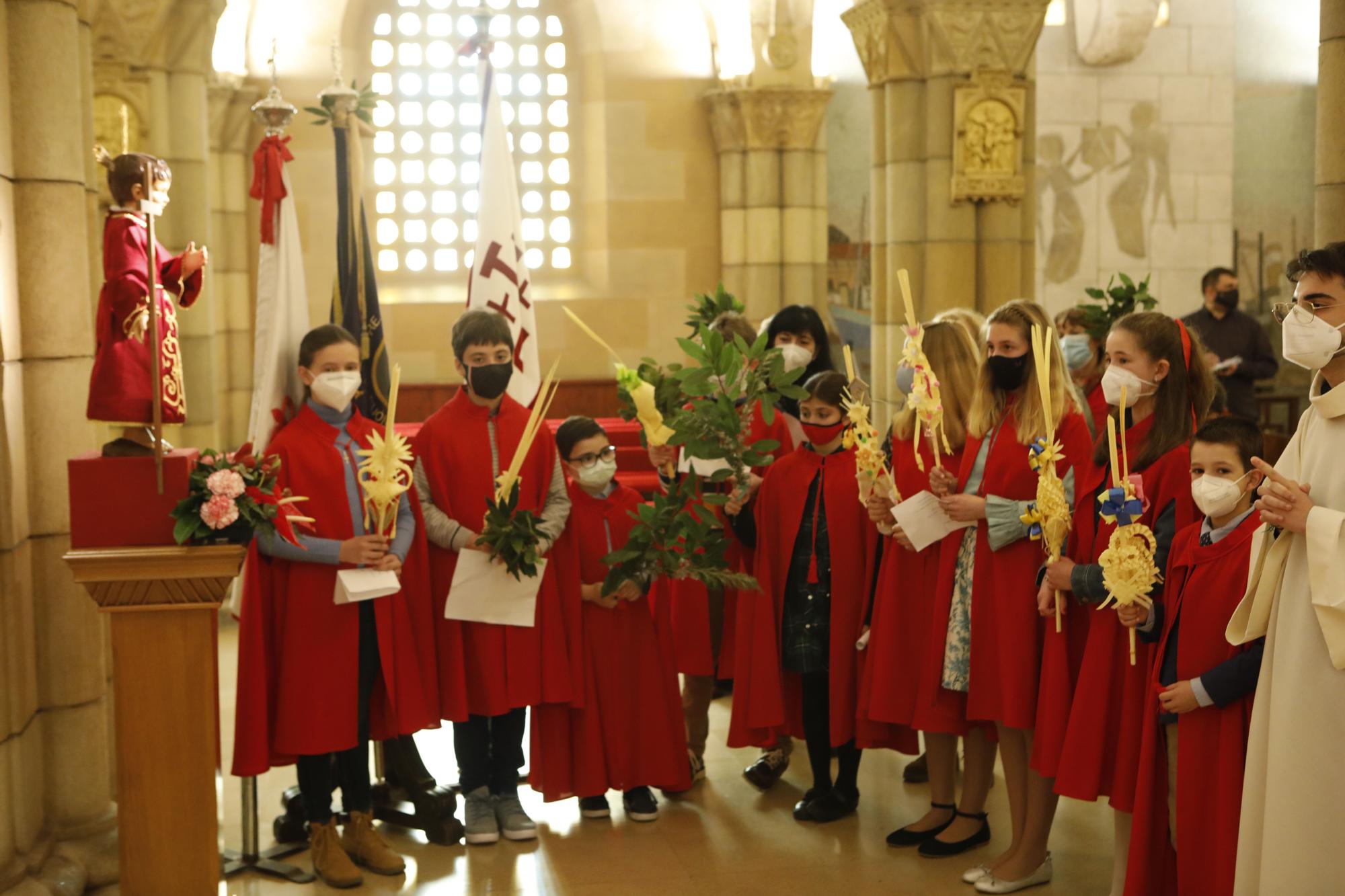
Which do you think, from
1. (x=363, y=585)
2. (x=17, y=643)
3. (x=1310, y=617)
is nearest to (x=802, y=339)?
(x=363, y=585)

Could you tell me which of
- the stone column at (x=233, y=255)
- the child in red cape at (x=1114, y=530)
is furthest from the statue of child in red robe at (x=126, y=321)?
the stone column at (x=233, y=255)

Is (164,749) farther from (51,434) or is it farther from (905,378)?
(905,378)

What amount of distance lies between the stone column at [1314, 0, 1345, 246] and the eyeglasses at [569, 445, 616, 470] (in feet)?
7.78

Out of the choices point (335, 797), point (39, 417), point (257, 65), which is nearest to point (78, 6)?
point (39, 417)

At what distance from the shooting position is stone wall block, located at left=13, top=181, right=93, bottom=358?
163 inches

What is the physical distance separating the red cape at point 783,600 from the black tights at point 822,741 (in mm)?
63

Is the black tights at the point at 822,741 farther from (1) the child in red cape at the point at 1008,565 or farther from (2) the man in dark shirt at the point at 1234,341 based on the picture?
(2) the man in dark shirt at the point at 1234,341

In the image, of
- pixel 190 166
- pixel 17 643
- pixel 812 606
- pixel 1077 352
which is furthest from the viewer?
pixel 190 166

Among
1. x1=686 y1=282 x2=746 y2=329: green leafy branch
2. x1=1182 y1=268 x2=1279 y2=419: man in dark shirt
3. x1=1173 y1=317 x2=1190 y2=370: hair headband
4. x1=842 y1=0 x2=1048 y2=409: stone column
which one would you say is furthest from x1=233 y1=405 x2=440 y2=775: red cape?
x1=1182 y1=268 x2=1279 y2=419: man in dark shirt

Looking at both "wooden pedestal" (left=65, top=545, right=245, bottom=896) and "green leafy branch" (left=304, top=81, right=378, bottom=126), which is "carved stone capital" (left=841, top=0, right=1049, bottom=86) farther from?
"wooden pedestal" (left=65, top=545, right=245, bottom=896)

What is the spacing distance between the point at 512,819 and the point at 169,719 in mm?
1272

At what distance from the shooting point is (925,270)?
8133mm

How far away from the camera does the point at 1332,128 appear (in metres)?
4.55

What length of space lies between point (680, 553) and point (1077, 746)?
1.37 metres
